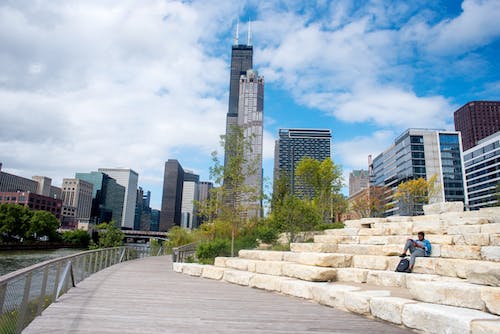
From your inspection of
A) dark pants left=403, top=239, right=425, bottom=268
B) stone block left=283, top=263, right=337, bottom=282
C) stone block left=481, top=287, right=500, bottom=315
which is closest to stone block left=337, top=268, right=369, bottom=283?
stone block left=283, top=263, right=337, bottom=282

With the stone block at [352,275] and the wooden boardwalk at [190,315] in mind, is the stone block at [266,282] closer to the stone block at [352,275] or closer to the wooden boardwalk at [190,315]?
the wooden boardwalk at [190,315]

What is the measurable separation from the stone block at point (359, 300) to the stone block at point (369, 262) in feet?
8.63

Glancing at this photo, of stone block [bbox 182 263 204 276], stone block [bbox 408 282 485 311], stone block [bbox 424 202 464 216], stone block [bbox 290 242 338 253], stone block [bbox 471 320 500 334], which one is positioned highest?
stone block [bbox 424 202 464 216]

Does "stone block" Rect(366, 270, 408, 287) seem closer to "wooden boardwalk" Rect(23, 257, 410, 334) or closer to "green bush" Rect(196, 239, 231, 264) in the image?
"wooden boardwalk" Rect(23, 257, 410, 334)

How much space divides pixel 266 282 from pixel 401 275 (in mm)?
3317

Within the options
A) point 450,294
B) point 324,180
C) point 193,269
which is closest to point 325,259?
point 450,294

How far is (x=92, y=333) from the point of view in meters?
4.21

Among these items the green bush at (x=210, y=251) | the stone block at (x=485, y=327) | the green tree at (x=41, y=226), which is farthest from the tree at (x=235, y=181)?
the green tree at (x=41, y=226)

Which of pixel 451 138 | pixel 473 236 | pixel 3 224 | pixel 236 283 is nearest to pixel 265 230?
pixel 236 283

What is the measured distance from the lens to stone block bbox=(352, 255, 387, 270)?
8.56m

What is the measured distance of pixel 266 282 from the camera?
8820 millimetres

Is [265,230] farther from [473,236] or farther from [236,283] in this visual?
[473,236]

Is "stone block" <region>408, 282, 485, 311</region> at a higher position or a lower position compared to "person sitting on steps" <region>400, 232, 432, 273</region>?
lower

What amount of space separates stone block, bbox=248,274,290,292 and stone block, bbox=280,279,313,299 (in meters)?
0.22
